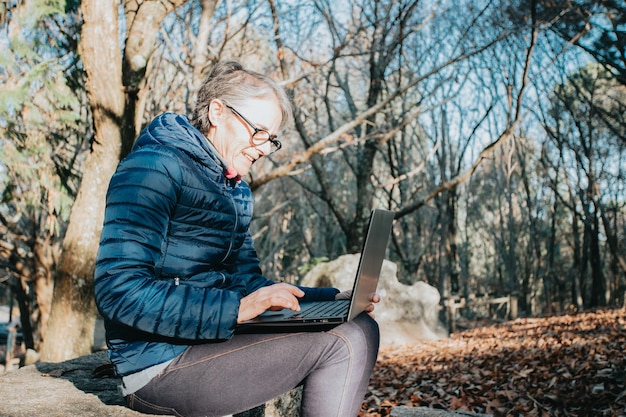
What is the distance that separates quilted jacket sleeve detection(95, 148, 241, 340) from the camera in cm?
147

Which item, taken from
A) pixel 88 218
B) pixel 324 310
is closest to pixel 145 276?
pixel 324 310

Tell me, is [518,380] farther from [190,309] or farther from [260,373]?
[190,309]

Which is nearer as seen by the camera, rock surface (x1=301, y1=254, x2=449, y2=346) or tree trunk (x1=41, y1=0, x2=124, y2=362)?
tree trunk (x1=41, y1=0, x2=124, y2=362)

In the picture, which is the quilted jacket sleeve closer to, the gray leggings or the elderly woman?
the elderly woman

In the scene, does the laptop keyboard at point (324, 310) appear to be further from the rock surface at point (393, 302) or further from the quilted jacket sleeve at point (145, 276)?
the rock surface at point (393, 302)

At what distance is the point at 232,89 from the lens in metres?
1.93

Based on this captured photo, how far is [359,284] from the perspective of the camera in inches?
67.6

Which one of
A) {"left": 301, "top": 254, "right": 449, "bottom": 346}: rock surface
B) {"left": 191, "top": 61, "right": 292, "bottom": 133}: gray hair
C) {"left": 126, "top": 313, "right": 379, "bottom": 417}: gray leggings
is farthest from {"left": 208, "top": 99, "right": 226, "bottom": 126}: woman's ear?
{"left": 301, "top": 254, "right": 449, "bottom": 346}: rock surface

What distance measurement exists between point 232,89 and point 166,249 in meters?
0.67

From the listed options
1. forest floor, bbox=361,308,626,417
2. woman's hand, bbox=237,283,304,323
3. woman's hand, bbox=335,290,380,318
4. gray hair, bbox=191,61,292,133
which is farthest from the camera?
forest floor, bbox=361,308,626,417

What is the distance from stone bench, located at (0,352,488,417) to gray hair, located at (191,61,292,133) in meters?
1.14

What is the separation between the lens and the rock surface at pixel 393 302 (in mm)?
9734

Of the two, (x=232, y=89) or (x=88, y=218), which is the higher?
(x=232, y=89)

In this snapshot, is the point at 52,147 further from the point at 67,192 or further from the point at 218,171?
the point at 218,171
